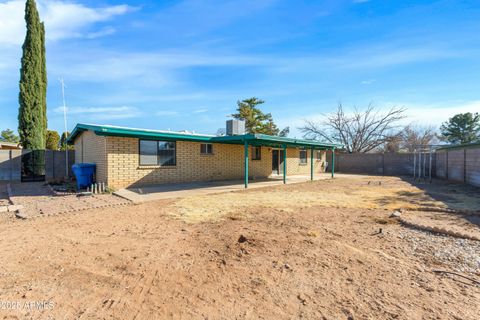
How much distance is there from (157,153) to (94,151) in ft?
9.25

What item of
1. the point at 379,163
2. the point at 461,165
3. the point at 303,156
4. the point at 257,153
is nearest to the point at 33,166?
the point at 257,153

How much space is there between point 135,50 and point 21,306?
36.6 feet

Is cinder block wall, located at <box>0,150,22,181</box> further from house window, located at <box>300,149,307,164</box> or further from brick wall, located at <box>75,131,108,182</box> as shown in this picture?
house window, located at <box>300,149,307,164</box>

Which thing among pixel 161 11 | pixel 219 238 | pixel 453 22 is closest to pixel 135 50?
pixel 161 11

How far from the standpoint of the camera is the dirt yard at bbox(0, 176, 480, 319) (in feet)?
7.98

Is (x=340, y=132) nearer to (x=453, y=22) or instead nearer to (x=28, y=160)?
(x=453, y=22)

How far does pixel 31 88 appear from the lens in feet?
54.2

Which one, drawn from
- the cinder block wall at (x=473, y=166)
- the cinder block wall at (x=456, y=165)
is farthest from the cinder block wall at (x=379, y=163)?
the cinder block wall at (x=473, y=166)

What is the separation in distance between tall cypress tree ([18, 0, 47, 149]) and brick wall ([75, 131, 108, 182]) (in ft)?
14.1

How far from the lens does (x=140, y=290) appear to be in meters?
2.75

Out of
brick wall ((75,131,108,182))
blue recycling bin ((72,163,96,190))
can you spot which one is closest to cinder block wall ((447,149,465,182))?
brick wall ((75,131,108,182))

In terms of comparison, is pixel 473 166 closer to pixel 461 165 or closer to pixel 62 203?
pixel 461 165

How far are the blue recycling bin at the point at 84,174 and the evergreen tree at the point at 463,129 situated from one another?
139 feet

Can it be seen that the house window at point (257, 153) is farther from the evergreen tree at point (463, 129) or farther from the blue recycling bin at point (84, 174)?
Answer: the evergreen tree at point (463, 129)
